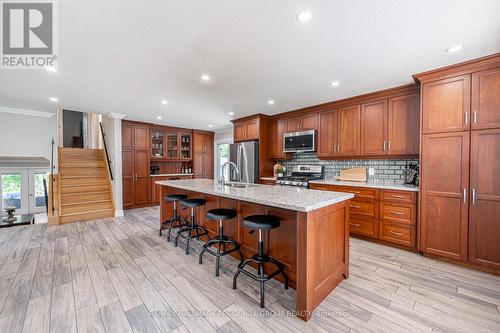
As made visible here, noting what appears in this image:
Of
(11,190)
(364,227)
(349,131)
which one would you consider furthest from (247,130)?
(11,190)

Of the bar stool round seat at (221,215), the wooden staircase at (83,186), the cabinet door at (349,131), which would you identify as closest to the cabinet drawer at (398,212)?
the cabinet door at (349,131)

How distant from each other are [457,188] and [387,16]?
220 cm

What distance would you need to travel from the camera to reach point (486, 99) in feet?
7.52

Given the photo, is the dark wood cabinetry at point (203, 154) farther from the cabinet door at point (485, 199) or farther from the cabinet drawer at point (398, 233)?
the cabinet door at point (485, 199)

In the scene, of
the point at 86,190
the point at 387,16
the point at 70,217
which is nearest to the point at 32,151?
the point at 86,190

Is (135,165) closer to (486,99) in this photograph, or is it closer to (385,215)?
(385,215)

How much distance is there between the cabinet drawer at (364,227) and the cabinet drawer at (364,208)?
10 centimetres

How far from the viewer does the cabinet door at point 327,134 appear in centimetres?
395

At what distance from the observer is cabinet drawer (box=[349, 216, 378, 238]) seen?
3125 millimetres

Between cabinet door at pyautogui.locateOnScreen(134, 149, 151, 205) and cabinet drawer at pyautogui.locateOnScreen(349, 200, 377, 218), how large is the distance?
5.38m

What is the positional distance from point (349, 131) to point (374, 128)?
406 mm

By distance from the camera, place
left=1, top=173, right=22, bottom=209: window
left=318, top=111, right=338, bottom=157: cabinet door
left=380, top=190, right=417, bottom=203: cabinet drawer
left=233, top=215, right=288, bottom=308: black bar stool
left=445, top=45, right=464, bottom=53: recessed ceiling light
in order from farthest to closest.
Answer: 1. left=1, top=173, right=22, bottom=209: window
2. left=318, top=111, right=338, bottom=157: cabinet door
3. left=380, top=190, right=417, bottom=203: cabinet drawer
4. left=445, top=45, right=464, bottom=53: recessed ceiling light
5. left=233, top=215, right=288, bottom=308: black bar stool

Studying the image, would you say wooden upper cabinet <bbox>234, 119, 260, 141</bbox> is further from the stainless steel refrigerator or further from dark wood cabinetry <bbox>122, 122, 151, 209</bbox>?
dark wood cabinetry <bbox>122, 122, 151, 209</bbox>

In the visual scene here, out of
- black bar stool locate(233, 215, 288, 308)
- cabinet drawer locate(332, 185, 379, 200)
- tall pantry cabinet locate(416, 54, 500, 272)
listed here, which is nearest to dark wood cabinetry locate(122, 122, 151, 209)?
black bar stool locate(233, 215, 288, 308)
